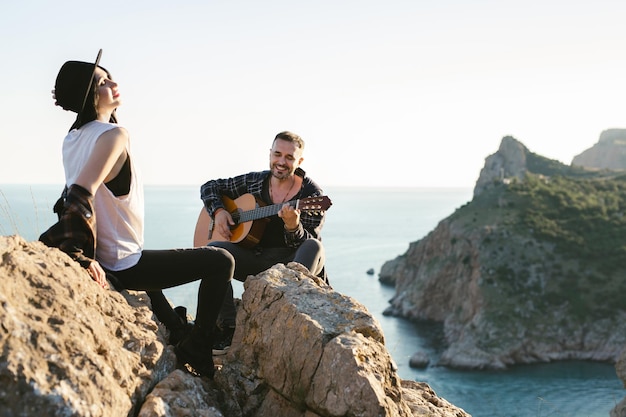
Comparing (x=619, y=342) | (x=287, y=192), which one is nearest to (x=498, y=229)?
(x=619, y=342)

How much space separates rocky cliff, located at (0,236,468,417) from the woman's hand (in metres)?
0.09

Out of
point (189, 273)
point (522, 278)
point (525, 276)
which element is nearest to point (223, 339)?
point (189, 273)

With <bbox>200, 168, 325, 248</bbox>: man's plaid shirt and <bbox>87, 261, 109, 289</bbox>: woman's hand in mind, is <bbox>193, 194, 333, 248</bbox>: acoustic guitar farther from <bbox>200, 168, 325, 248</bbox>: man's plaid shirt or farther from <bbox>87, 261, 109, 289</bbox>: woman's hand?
<bbox>87, 261, 109, 289</bbox>: woman's hand

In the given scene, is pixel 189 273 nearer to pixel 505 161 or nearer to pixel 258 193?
pixel 258 193

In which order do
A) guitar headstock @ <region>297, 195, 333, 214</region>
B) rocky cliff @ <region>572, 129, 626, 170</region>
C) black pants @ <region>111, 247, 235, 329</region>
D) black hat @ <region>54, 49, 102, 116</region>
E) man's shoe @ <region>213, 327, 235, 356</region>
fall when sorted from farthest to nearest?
rocky cliff @ <region>572, 129, 626, 170</region>
guitar headstock @ <region>297, 195, 333, 214</region>
man's shoe @ <region>213, 327, 235, 356</region>
black pants @ <region>111, 247, 235, 329</region>
black hat @ <region>54, 49, 102, 116</region>

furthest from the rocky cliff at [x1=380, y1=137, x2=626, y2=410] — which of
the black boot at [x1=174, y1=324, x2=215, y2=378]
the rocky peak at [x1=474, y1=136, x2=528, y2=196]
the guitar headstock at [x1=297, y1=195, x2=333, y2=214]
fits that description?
the black boot at [x1=174, y1=324, x2=215, y2=378]

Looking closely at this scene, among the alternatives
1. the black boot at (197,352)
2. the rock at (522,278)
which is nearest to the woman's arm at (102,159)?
the black boot at (197,352)

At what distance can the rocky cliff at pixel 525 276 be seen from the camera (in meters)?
64.8

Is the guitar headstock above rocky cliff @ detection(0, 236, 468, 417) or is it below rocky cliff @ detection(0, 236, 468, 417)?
above

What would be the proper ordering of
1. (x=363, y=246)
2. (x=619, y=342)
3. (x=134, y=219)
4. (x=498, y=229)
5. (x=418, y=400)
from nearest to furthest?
(x=134, y=219) < (x=418, y=400) < (x=619, y=342) < (x=498, y=229) < (x=363, y=246)

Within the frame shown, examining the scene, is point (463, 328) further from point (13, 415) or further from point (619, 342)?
point (13, 415)

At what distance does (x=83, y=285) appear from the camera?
12.7 ft

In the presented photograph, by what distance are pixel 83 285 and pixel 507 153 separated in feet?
411

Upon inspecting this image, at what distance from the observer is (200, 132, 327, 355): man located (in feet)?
21.5
